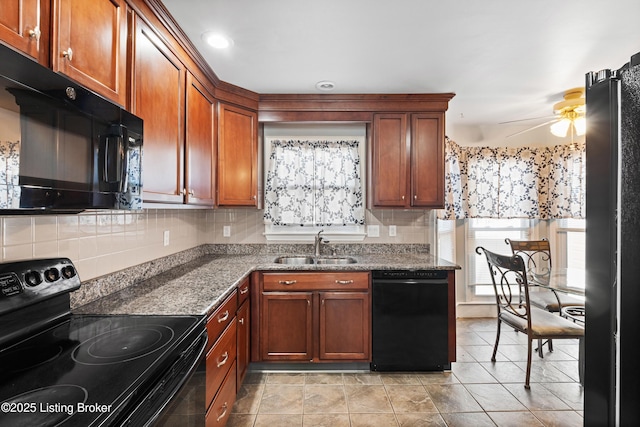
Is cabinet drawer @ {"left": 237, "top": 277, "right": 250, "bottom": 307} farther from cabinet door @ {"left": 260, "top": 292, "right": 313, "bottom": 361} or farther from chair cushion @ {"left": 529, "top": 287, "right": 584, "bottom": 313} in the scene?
chair cushion @ {"left": 529, "top": 287, "right": 584, "bottom": 313}

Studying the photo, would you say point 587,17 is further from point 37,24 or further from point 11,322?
point 11,322

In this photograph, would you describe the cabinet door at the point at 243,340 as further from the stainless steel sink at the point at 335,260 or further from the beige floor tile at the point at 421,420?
the beige floor tile at the point at 421,420

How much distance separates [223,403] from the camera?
71.6 inches

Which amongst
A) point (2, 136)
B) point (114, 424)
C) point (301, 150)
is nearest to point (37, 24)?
point (2, 136)

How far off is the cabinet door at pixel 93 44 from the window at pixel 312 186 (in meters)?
1.91

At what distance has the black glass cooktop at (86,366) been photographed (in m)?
0.72

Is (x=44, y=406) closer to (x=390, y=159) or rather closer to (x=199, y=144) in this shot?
(x=199, y=144)

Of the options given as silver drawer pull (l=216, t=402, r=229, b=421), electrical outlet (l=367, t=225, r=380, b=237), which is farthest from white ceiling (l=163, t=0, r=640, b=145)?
silver drawer pull (l=216, t=402, r=229, b=421)

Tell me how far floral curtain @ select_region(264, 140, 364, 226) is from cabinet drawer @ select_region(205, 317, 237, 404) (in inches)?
56.8

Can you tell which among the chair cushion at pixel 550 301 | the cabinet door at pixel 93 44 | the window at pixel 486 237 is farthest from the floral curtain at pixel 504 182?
the cabinet door at pixel 93 44

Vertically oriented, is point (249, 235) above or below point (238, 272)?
above

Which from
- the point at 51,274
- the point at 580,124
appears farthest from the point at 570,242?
the point at 51,274

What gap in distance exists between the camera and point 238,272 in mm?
2324

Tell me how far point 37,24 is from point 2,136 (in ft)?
1.39
